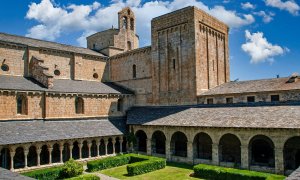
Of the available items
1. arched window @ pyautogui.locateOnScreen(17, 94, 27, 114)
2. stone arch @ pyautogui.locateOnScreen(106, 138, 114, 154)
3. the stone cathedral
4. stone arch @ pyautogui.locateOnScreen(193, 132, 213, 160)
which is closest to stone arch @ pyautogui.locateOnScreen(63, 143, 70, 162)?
the stone cathedral

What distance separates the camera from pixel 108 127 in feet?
109

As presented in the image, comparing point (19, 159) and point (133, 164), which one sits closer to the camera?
point (133, 164)

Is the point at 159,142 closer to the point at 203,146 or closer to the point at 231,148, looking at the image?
the point at 203,146

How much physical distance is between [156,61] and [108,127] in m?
10.8

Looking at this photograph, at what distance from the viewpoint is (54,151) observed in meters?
29.8

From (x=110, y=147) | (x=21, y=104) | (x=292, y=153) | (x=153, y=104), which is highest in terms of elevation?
(x=21, y=104)

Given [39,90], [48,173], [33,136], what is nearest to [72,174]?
[48,173]

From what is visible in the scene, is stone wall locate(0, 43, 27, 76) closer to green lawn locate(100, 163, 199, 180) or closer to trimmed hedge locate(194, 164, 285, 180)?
green lawn locate(100, 163, 199, 180)

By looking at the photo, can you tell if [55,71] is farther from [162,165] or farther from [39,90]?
[162,165]

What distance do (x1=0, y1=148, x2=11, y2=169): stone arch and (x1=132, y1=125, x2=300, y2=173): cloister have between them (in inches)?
562

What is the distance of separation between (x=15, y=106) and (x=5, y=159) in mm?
5400

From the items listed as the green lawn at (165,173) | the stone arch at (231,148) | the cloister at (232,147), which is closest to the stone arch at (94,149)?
the cloister at (232,147)

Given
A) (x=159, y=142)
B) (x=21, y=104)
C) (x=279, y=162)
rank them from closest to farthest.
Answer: (x=279, y=162)
(x=21, y=104)
(x=159, y=142)

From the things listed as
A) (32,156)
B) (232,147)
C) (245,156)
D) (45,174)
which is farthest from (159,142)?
(45,174)
